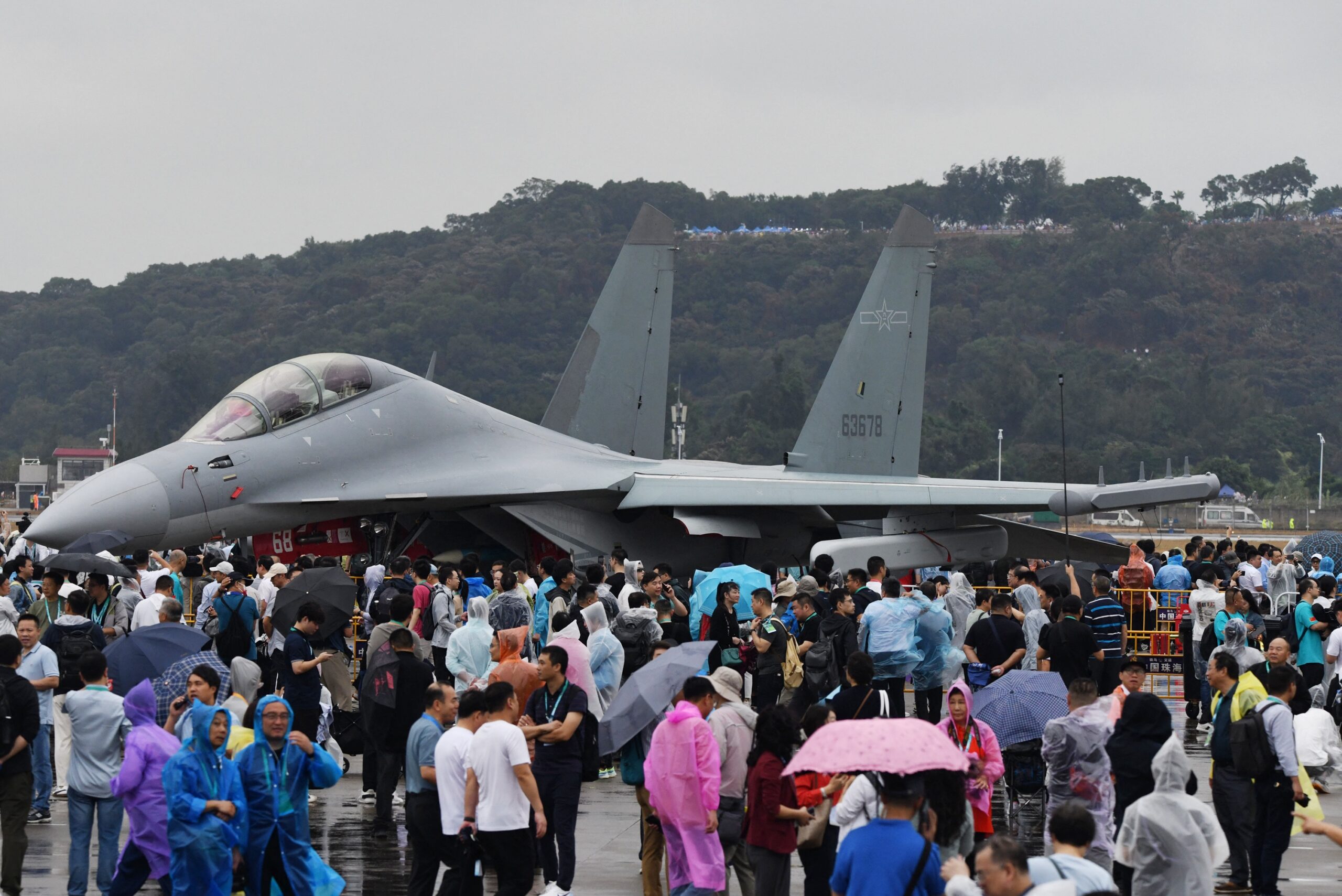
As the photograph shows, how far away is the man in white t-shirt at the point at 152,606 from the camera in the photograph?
1275 centimetres

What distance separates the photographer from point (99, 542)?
51.3 ft

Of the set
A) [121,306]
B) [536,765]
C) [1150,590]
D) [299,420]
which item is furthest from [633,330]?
[121,306]

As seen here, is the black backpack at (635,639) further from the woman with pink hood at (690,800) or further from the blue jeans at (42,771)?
the woman with pink hood at (690,800)

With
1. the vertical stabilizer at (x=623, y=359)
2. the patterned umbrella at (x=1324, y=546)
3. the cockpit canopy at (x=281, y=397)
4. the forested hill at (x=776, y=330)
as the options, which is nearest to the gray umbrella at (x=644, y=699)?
the cockpit canopy at (x=281, y=397)

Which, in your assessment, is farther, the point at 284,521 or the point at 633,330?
the point at 633,330

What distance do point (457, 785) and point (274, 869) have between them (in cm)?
94

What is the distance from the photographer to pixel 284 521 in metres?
18.3

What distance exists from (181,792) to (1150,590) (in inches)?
533

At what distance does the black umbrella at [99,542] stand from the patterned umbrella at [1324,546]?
61.0ft

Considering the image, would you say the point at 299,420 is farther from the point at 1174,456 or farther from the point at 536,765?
the point at 1174,456

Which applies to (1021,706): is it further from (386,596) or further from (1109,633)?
(386,596)

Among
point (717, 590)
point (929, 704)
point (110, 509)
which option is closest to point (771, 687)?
point (717, 590)

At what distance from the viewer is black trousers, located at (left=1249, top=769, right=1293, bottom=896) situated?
8195mm

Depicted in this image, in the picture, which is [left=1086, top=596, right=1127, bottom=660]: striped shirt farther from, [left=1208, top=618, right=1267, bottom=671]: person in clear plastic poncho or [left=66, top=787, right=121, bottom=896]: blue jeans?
[left=66, top=787, right=121, bottom=896]: blue jeans
